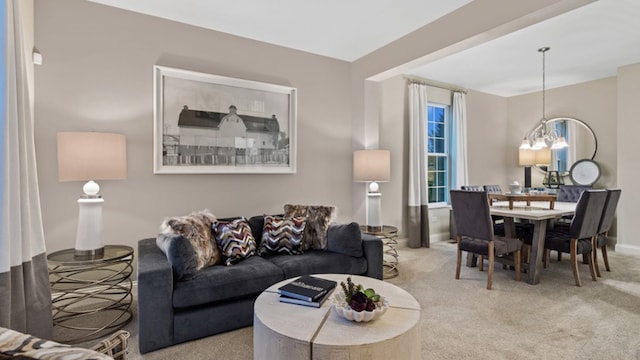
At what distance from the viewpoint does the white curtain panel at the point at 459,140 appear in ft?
18.5

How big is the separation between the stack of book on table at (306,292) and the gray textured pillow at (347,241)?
1012 mm

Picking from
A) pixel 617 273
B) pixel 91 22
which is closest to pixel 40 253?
pixel 91 22

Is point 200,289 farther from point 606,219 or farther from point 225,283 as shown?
point 606,219

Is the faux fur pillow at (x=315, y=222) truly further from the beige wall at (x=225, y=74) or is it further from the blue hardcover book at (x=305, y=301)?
the blue hardcover book at (x=305, y=301)

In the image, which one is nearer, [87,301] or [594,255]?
[87,301]

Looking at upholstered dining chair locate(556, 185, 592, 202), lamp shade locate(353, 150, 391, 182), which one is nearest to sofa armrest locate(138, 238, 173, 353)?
lamp shade locate(353, 150, 391, 182)

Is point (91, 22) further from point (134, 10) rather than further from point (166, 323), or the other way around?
point (166, 323)

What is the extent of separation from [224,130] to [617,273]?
15.7ft

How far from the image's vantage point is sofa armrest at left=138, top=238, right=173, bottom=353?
6.89 feet

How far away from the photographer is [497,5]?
2.74m

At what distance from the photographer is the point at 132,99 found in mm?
3098

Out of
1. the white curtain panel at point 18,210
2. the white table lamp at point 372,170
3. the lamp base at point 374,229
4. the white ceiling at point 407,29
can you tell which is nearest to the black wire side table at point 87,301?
the white curtain panel at point 18,210

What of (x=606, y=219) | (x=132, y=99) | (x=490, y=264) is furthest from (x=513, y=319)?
(x=132, y=99)

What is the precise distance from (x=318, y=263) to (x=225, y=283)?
0.82m
